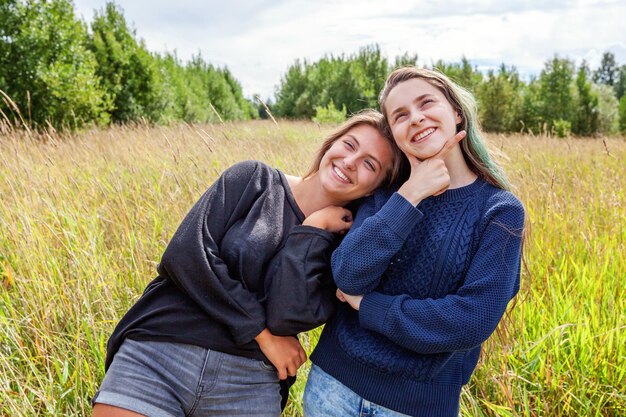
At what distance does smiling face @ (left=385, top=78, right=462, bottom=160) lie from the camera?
144 centimetres

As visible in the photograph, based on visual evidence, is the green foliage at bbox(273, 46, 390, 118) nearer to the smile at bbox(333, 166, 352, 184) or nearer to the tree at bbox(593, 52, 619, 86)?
the smile at bbox(333, 166, 352, 184)

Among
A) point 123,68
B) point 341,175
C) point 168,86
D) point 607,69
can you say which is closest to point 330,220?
point 341,175

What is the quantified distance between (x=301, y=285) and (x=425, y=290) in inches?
13.8

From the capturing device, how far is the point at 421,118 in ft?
4.72

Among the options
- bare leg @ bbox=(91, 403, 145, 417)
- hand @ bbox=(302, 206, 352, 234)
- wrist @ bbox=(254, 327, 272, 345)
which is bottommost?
bare leg @ bbox=(91, 403, 145, 417)

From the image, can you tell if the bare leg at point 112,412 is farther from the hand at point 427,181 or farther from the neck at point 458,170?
the neck at point 458,170

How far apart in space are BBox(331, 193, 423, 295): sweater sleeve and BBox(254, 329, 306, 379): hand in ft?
1.06

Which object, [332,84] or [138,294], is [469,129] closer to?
[138,294]

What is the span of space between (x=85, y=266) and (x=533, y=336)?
2144 mm

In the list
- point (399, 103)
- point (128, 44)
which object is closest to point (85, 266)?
point (399, 103)

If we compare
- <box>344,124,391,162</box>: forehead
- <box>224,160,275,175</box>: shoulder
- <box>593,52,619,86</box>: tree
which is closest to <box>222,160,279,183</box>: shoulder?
<box>224,160,275,175</box>: shoulder

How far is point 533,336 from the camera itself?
2.18 meters

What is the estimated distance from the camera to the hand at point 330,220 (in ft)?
5.29

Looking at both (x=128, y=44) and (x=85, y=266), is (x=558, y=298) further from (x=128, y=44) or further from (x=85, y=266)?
(x=128, y=44)
